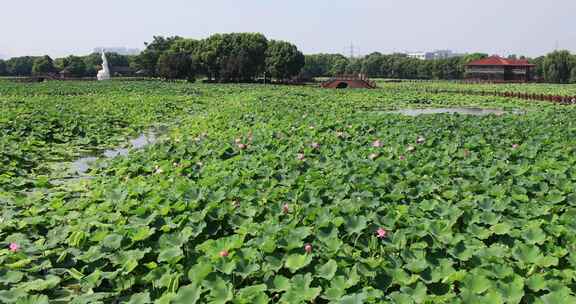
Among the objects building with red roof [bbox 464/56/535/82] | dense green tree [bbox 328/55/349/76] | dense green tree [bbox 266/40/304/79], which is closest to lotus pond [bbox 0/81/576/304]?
dense green tree [bbox 266/40/304/79]

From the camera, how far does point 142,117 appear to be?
52.1 ft

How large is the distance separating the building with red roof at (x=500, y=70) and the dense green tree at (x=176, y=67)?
40.6m

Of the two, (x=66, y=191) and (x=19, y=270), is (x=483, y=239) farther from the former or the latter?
(x=66, y=191)

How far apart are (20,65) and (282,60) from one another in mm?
54895

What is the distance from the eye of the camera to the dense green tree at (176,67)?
58094mm

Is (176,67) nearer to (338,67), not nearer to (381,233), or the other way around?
(338,67)

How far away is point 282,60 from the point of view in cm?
5947

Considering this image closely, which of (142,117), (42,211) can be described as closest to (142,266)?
(42,211)

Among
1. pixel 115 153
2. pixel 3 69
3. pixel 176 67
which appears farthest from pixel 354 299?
pixel 3 69

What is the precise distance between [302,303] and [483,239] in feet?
5.56

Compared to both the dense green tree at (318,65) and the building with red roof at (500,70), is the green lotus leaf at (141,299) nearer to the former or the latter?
the building with red roof at (500,70)

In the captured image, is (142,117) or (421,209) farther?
(142,117)

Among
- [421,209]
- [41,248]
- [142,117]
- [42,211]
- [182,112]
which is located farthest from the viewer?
[182,112]

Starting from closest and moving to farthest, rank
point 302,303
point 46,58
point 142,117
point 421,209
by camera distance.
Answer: point 302,303, point 421,209, point 142,117, point 46,58
